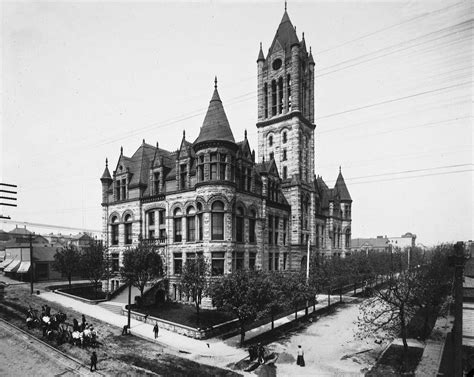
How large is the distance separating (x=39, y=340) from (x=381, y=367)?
23143 millimetres

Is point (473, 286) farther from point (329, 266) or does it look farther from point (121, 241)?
point (121, 241)

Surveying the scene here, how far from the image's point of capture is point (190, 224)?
34188 millimetres

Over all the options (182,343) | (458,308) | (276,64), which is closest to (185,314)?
(182,343)

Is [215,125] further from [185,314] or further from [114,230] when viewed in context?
[114,230]

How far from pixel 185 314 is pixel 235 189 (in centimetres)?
1320

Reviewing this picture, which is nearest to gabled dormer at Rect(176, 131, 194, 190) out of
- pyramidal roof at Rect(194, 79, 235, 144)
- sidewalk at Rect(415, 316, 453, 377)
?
pyramidal roof at Rect(194, 79, 235, 144)

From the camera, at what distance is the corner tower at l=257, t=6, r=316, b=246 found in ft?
146

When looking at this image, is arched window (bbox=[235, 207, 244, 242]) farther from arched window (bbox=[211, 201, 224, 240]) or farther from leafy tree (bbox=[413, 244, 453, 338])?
leafy tree (bbox=[413, 244, 453, 338])

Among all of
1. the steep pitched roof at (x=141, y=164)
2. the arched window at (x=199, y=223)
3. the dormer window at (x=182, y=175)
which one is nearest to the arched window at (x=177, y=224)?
the dormer window at (x=182, y=175)

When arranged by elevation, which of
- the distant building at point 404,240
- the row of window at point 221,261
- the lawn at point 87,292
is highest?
the row of window at point 221,261

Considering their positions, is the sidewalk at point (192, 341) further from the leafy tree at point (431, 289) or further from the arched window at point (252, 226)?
the leafy tree at point (431, 289)

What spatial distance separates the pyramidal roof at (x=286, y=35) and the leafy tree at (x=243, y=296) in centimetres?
3663

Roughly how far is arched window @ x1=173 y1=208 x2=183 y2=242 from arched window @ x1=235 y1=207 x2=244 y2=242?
6372 mm

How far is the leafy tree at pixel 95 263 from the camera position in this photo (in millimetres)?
35969
